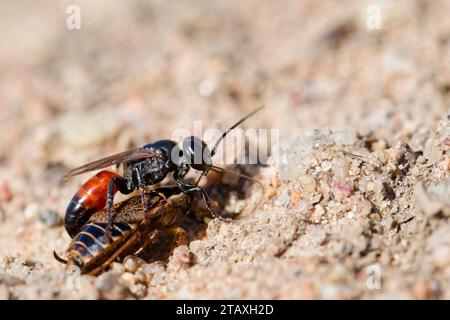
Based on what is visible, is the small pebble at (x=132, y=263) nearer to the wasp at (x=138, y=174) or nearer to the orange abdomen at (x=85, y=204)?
the wasp at (x=138, y=174)

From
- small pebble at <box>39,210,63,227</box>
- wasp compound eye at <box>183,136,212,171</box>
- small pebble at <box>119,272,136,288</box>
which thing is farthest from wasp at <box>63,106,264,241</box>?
small pebble at <box>39,210,63,227</box>

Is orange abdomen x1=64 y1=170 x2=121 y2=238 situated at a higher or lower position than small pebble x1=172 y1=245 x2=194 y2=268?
higher

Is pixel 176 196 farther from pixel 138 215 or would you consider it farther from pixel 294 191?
pixel 294 191

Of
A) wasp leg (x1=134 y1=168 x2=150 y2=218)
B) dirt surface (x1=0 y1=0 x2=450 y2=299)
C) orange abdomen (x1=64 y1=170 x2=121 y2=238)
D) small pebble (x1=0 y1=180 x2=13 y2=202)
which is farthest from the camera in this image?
small pebble (x1=0 y1=180 x2=13 y2=202)

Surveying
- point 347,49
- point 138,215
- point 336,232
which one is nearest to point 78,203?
point 138,215

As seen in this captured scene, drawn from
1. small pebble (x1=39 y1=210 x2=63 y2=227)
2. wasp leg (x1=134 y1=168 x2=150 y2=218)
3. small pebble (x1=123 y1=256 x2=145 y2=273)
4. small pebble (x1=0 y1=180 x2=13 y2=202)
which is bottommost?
small pebble (x1=123 y1=256 x2=145 y2=273)

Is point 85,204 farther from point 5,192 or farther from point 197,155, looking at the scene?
point 5,192

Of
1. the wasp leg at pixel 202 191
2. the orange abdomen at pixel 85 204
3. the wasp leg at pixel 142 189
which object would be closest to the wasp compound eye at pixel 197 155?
the wasp leg at pixel 202 191

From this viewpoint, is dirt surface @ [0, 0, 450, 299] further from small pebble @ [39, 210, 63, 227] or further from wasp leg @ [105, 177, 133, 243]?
wasp leg @ [105, 177, 133, 243]

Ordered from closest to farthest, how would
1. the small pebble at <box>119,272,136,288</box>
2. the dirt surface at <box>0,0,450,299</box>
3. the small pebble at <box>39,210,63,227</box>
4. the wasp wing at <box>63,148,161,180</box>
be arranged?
1. the dirt surface at <box>0,0,450,299</box>
2. the small pebble at <box>119,272,136,288</box>
3. the wasp wing at <box>63,148,161,180</box>
4. the small pebble at <box>39,210,63,227</box>
